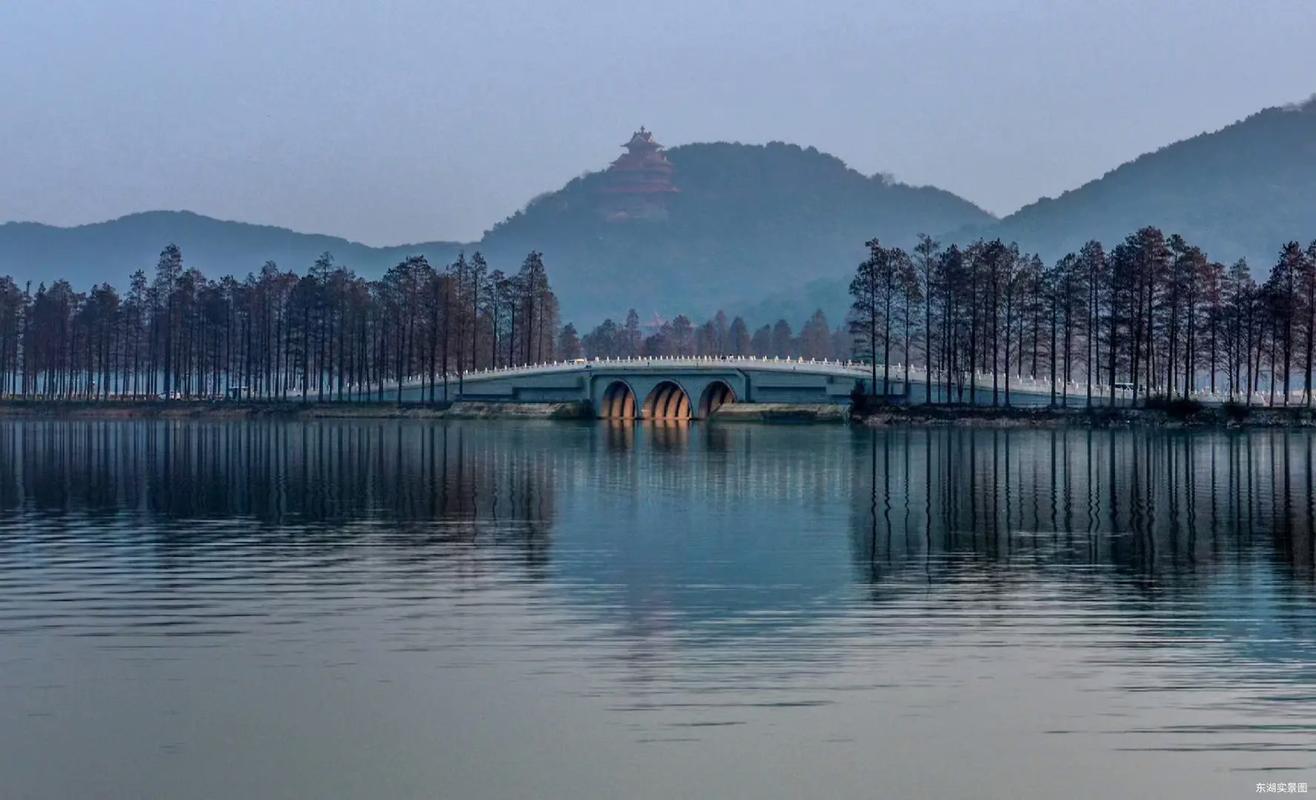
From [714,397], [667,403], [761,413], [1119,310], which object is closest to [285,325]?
[667,403]

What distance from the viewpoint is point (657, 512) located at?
43.1m

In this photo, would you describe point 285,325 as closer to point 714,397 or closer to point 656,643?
point 714,397

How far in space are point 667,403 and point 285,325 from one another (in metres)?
47.0

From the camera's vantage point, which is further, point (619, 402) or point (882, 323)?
point (619, 402)

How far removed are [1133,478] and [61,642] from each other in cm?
4323

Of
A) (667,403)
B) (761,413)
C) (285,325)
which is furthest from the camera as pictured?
(285,325)

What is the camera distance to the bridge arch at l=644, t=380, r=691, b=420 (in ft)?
486

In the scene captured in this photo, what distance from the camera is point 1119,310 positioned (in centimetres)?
11656

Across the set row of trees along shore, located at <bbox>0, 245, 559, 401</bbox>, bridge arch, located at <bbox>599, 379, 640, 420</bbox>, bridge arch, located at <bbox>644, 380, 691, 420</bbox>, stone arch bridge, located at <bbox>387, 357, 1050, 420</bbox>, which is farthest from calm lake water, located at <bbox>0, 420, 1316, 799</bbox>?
row of trees along shore, located at <bbox>0, 245, 559, 401</bbox>

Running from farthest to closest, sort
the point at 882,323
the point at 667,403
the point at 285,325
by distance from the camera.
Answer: the point at 285,325 → the point at 667,403 → the point at 882,323

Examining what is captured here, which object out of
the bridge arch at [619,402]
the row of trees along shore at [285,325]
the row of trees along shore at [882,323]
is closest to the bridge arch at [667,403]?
the bridge arch at [619,402]

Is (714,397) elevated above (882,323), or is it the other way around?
(882,323)

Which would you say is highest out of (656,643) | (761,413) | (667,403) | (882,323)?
(882,323)

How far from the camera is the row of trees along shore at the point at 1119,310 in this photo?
111 meters
